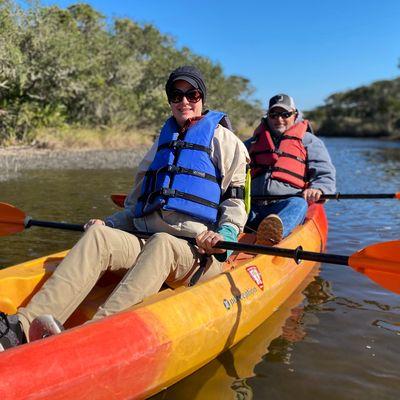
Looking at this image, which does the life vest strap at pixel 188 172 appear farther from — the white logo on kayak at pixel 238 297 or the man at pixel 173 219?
the white logo on kayak at pixel 238 297

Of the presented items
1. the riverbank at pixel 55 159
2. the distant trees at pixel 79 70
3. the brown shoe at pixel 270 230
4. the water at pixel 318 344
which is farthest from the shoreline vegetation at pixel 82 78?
the brown shoe at pixel 270 230

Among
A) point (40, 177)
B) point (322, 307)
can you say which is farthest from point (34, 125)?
point (322, 307)

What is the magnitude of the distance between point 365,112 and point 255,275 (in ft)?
213

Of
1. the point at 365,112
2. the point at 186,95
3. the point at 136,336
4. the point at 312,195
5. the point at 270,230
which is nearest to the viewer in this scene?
the point at 136,336

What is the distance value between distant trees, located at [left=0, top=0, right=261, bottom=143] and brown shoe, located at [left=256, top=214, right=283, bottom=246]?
14.2 meters

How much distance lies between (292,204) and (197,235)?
6.83 feet

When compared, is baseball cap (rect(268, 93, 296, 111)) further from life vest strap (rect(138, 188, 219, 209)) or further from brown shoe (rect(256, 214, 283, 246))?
life vest strap (rect(138, 188, 219, 209))

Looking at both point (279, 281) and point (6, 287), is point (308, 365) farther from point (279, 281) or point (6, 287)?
point (6, 287)

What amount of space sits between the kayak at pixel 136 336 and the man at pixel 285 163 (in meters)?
1.41

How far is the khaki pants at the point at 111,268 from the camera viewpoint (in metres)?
2.73

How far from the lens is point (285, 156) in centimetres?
543

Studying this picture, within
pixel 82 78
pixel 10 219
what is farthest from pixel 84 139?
pixel 10 219

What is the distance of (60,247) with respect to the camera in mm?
6020

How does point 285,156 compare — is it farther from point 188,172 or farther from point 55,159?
point 55,159
